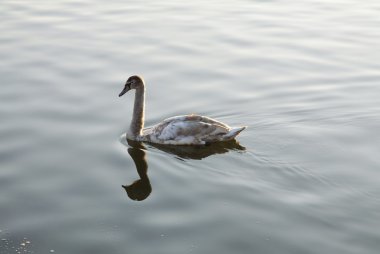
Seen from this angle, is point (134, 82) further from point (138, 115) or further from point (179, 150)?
point (179, 150)

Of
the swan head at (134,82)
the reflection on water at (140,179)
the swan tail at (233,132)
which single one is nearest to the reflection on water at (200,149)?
the swan tail at (233,132)

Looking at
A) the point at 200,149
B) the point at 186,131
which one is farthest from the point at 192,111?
the point at 200,149

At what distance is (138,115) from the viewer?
15539 mm

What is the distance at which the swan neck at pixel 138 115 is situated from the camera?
15273mm

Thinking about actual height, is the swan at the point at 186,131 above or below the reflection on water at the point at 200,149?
above

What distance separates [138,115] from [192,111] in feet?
4.42

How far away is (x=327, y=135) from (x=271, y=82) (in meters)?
2.90

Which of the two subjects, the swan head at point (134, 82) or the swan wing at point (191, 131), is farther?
the swan head at point (134, 82)

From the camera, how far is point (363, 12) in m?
23.2

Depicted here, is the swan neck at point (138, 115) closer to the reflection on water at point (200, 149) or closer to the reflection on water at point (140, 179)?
the reflection on water at point (140, 179)

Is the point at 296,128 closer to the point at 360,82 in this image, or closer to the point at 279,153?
the point at 279,153

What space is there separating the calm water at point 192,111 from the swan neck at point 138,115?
0.86ft

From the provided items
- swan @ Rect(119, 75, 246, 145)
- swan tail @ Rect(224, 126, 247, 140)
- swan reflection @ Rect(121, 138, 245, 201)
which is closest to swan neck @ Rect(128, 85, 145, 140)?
swan @ Rect(119, 75, 246, 145)

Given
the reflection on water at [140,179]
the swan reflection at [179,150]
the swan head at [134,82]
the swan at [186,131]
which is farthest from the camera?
the swan head at [134,82]
